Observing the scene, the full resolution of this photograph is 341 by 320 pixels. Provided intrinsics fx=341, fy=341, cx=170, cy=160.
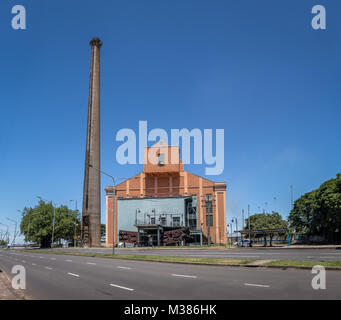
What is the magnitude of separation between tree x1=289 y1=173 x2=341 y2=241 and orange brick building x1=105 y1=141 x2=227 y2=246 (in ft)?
54.0

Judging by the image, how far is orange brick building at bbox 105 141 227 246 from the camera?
7088cm

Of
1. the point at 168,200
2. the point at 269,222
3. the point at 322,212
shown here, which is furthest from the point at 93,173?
the point at 269,222

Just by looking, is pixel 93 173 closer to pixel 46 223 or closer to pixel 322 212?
pixel 46 223

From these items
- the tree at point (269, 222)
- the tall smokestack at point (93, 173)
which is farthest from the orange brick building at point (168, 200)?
the tree at point (269, 222)

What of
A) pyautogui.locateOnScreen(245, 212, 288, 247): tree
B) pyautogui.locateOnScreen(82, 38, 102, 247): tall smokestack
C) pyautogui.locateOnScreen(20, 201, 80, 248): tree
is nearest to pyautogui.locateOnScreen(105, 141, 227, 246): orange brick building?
pyautogui.locateOnScreen(82, 38, 102, 247): tall smokestack

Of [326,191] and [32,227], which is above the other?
[326,191]

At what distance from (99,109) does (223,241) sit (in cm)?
3870

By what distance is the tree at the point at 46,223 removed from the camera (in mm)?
84250

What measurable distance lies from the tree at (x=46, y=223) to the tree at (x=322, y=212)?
2218 inches

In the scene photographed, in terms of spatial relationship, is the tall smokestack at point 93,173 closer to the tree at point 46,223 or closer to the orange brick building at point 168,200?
the orange brick building at point 168,200

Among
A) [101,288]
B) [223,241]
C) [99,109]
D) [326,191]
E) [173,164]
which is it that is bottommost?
[223,241]
